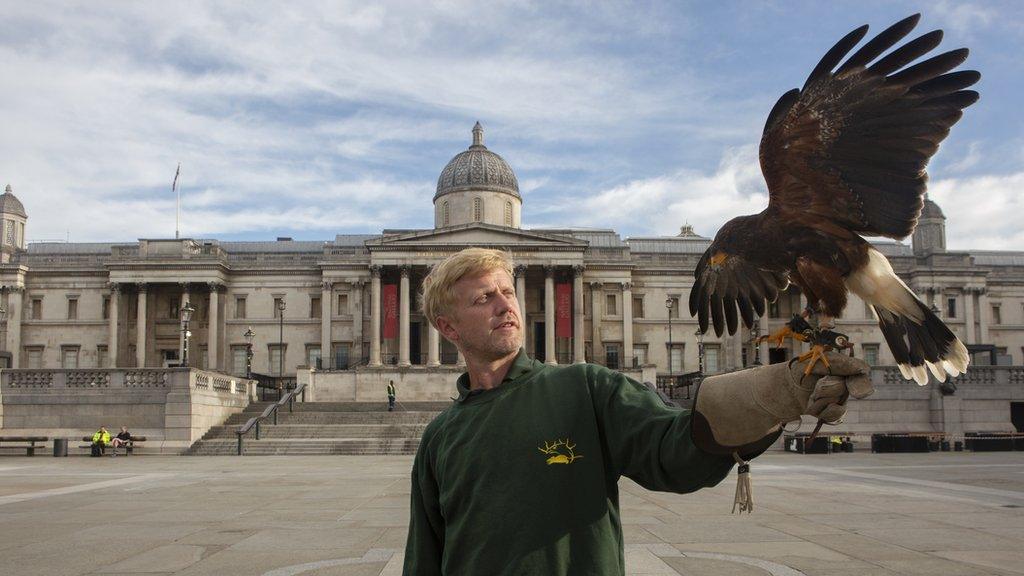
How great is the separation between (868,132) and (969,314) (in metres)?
80.7

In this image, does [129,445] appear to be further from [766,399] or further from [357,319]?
[357,319]

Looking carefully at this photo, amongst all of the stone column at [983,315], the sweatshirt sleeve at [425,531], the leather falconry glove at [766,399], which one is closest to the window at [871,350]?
the stone column at [983,315]

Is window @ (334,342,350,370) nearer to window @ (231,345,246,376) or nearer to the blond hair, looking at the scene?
window @ (231,345,246,376)

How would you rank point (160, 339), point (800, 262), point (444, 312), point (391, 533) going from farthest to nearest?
point (160, 339), point (391, 533), point (800, 262), point (444, 312)

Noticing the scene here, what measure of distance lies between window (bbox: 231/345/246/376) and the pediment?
50.7 feet

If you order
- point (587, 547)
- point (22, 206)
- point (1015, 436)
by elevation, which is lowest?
point (1015, 436)

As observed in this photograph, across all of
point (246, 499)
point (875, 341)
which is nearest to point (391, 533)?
point (246, 499)

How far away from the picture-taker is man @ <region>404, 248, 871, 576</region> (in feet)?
8.39

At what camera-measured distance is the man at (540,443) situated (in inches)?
101

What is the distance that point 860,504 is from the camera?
14.5 metres

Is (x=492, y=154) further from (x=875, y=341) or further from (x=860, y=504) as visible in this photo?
(x=860, y=504)

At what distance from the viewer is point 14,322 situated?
232ft

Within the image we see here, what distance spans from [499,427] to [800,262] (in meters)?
1.74

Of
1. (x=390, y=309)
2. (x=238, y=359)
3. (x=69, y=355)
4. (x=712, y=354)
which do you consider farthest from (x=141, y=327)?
(x=712, y=354)
